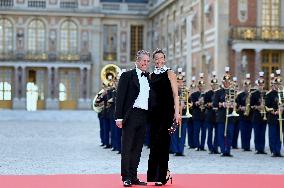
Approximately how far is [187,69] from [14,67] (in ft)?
55.4

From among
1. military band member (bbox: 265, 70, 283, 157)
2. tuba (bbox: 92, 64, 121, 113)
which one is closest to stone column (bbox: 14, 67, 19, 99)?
tuba (bbox: 92, 64, 121, 113)

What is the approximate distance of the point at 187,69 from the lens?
38344 millimetres

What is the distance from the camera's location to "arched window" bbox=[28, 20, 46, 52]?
169 ft

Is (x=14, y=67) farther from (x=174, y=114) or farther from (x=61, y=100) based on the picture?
(x=174, y=114)

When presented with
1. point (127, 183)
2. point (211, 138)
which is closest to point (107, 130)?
point (211, 138)

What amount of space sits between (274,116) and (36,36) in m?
38.5

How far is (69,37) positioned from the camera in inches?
2050

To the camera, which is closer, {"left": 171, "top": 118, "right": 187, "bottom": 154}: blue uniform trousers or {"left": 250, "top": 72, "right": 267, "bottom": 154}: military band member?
{"left": 171, "top": 118, "right": 187, "bottom": 154}: blue uniform trousers

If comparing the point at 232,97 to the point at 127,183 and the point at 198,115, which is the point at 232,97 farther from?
the point at 127,183

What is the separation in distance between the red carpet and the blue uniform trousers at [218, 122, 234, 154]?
4130 millimetres

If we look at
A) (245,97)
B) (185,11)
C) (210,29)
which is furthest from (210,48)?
(245,97)

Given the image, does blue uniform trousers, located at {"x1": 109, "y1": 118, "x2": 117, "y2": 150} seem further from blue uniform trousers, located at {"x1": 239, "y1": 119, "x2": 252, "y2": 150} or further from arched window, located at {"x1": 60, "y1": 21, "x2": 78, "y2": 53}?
arched window, located at {"x1": 60, "y1": 21, "x2": 78, "y2": 53}

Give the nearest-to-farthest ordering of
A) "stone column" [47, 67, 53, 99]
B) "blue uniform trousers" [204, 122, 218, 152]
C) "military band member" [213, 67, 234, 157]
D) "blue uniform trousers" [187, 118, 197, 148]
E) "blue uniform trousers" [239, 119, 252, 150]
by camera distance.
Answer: "military band member" [213, 67, 234, 157] → "blue uniform trousers" [204, 122, 218, 152] → "blue uniform trousers" [239, 119, 252, 150] → "blue uniform trousers" [187, 118, 197, 148] → "stone column" [47, 67, 53, 99]

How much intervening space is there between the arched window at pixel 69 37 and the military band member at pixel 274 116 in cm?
3795
